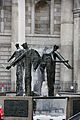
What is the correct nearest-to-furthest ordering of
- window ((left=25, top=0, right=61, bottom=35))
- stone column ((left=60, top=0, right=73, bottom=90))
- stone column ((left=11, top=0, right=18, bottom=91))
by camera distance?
stone column ((left=11, top=0, right=18, bottom=91))
stone column ((left=60, top=0, right=73, bottom=90))
window ((left=25, top=0, right=61, bottom=35))

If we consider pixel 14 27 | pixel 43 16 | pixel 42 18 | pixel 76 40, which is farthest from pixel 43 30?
pixel 76 40

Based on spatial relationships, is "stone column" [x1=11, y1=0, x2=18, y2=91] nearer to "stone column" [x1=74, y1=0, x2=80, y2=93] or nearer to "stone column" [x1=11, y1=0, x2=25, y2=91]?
"stone column" [x1=11, y1=0, x2=25, y2=91]

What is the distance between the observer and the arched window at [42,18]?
1848 inches

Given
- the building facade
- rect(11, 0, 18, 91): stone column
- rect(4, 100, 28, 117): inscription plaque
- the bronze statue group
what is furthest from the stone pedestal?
rect(11, 0, 18, 91): stone column

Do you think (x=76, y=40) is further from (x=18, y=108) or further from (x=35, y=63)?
(x=18, y=108)

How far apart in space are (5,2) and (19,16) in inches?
86.9

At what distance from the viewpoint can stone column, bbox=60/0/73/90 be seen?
45.4 metres

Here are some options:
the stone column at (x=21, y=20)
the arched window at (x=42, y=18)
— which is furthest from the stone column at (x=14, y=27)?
the arched window at (x=42, y=18)

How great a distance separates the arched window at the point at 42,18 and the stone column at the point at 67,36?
1.52 meters

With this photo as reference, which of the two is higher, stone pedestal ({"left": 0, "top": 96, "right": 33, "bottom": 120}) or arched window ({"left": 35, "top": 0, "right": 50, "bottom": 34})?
arched window ({"left": 35, "top": 0, "right": 50, "bottom": 34})

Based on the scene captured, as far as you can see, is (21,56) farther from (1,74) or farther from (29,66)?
(1,74)

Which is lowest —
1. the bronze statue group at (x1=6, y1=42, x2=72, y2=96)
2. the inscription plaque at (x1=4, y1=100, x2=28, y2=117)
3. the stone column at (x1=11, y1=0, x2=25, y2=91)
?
the inscription plaque at (x1=4, y1=100, x2=28, y2=117)

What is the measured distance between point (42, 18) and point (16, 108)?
83.6 ft

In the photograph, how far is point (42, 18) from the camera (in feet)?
154
